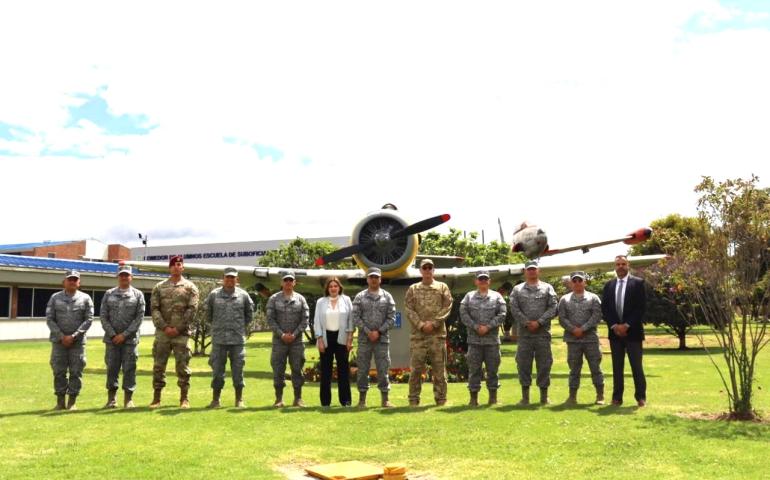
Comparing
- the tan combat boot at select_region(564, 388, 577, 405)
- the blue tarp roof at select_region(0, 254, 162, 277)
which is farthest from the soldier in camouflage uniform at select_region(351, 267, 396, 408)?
the blue tarp roof at select_region(0, 254, 162, 277)

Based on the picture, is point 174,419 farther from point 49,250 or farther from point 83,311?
point 49,250

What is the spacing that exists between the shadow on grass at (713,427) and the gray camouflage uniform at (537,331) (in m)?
1.64

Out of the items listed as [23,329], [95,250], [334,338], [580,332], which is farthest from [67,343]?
[95,250]

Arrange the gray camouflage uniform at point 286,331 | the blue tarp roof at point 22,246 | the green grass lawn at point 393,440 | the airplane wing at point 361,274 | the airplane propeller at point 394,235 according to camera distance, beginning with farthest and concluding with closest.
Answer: the blue tarp roof at point 22,246 < the airplane wing at point 361,274 < the airplane propeller at point 394,235 < the gray camouflage uniform at point 286,331 < the green grass lawn at point 393,440

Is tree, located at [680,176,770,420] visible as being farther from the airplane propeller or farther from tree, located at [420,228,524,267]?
tree, located at [420,228,524,267]

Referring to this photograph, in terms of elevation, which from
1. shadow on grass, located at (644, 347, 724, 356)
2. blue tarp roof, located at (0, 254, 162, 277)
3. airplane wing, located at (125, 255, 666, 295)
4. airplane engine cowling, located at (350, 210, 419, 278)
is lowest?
shadow on grass, located at (644, 347, 724, 356)

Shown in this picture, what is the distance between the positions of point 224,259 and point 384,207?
71.7 metres

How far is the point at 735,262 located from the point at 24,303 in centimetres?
3809

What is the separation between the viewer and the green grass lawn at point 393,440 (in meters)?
5.70

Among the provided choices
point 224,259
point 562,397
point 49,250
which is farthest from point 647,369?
point 224,259

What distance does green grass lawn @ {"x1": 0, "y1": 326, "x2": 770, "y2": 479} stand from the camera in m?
5.70

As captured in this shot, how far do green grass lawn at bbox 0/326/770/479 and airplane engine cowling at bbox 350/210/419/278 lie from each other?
480 centimetres

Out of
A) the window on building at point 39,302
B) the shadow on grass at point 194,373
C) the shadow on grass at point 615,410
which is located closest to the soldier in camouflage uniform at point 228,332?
the shadow on grass at point 615,410

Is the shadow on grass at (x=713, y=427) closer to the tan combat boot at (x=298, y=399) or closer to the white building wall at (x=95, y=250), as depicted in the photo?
the tan combat boot at (x=298, y=399)
